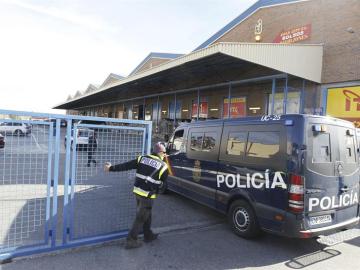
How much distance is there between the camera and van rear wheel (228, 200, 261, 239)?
517 centimetres

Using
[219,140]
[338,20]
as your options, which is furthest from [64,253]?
[338,20]

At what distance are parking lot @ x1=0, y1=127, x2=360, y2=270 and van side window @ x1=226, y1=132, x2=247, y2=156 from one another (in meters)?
1.47

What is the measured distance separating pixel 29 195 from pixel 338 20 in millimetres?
13147

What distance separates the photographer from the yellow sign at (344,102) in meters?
12.3

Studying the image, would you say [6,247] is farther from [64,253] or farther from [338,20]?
[338,20]

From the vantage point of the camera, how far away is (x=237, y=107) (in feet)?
56.9

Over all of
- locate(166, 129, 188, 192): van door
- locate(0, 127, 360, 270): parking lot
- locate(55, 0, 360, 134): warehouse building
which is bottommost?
Result: locate(0, 127, 360, 270): parking lot

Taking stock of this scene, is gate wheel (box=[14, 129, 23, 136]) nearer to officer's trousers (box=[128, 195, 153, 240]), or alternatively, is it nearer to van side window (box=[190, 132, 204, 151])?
officer's trousers (box=[128, 195, 153, 240])

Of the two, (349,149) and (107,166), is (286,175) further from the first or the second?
(107,166)

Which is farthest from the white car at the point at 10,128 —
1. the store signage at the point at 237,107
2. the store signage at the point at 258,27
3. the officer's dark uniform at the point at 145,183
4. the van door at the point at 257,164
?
the store signage at the point at 258,27

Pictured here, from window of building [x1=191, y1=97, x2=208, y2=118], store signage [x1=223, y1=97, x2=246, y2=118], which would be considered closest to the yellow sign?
store signage [x1=223, y1=97, x2=246, y2=118]

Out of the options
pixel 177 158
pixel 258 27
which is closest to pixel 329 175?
pixel 177 158

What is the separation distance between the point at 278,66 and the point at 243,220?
824 cm

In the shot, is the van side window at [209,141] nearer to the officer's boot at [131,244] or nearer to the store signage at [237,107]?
the officer's boot at [131,244]
